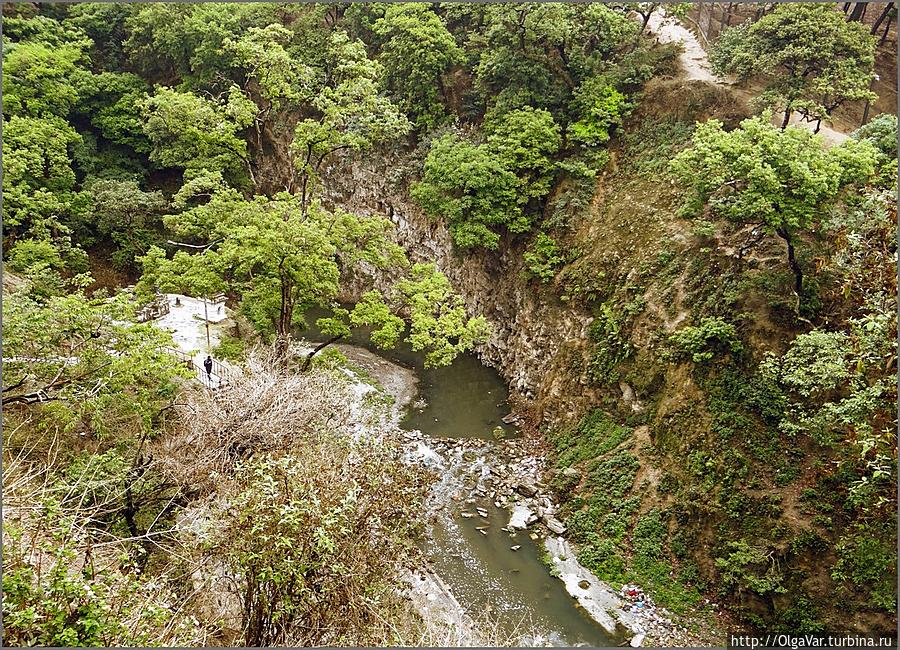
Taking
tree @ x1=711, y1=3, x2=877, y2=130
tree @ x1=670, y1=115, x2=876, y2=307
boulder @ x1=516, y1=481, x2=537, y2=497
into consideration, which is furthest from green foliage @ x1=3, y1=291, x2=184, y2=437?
tree @ x1=711, y1=3, x2=877, y2=130

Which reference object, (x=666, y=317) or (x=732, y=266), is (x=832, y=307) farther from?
(x=666, y=317)

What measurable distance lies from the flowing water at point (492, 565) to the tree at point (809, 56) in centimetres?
1362

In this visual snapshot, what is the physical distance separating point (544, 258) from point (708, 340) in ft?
23.7

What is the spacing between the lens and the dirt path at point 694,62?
60.9 ft

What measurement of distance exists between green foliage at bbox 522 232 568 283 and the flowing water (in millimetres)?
5152

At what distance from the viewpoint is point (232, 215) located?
1486 cm

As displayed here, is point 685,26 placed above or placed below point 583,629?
above

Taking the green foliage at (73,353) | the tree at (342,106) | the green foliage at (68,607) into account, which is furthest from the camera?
the tree at (342,106)

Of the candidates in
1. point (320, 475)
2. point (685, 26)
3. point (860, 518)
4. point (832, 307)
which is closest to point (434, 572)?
A: point (320, 475)

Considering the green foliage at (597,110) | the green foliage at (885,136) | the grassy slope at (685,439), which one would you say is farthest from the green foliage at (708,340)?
the green foliage at (597,110)

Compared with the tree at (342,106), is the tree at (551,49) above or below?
above

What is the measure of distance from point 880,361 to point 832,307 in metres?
5.01

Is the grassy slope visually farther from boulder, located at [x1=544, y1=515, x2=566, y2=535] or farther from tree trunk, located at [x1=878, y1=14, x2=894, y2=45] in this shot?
tree trunk, located at [x1=878, y1=14, x2=894, y2=45]

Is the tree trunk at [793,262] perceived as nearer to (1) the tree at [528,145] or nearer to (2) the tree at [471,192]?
(1) the tree at [528,145]
